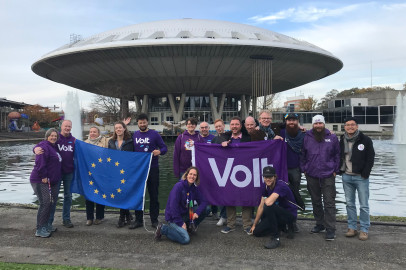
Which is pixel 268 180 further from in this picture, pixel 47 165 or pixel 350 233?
pixel 47 165

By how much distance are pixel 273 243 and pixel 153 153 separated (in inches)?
107

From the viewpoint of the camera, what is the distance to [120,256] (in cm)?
470

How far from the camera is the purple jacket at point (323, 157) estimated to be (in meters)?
5.52

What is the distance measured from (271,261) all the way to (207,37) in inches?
1537

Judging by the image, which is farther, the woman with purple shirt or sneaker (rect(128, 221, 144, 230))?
sneaker (rect(128, 221, 144, 230))

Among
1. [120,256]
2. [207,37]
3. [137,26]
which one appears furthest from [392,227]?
[137,26]

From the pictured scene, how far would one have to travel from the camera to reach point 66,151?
633 cm

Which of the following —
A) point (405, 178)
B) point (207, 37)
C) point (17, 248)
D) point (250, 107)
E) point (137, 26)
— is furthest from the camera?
point (250, 107)

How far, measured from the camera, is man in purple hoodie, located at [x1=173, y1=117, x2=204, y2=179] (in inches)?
253

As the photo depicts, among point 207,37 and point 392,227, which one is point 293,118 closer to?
point 392,227

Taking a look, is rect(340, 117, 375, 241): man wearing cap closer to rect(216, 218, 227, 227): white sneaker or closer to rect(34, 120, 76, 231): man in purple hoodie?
rect(216, 218, 227, 227): white sneaker

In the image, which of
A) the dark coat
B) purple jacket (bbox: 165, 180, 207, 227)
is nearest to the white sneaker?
purple jacket (bbox: 165, 180, 207, 227)

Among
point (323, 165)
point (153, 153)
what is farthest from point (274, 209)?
point (153, 153)

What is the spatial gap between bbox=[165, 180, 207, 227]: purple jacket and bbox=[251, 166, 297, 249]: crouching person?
3.39 feet
